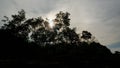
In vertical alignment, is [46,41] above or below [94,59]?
above

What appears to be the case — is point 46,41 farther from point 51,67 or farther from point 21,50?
point 51,67

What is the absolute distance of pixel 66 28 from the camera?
61594 mm

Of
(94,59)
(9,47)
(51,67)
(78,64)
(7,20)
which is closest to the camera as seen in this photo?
(51,67)

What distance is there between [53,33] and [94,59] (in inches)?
1464

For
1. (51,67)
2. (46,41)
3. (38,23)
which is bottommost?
(51,67)

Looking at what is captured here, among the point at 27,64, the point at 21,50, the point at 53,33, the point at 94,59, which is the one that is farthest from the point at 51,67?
the point at 53,33

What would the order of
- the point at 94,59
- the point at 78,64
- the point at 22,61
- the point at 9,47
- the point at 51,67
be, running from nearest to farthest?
the point at 22,61, the point at 51,67, the point at 78,64, the point at 94,59, the point at 9,47

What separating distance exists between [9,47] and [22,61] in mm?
21331

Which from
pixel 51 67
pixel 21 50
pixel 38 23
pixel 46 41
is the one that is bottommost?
pixel 51 67

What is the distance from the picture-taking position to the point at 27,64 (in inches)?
682

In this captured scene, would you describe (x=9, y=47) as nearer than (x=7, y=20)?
Yes

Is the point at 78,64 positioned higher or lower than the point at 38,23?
lower

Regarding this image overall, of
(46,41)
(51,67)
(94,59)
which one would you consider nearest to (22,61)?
(51,67)

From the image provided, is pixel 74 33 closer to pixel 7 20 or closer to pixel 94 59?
pixel 7 20
